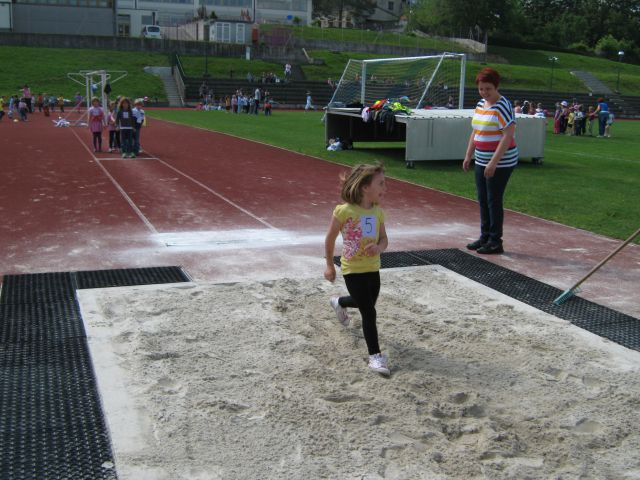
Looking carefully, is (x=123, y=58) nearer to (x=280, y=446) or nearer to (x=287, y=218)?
(x=287, y=218)

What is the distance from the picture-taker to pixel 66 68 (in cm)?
5469

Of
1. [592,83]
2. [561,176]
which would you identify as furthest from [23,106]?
[592,83]

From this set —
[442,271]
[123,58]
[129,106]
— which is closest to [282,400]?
[442,271]

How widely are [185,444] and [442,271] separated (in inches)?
172

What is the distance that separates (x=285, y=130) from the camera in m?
30.5

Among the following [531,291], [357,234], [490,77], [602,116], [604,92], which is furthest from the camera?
[604,92]

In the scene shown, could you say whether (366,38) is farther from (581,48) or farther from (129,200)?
(129,200)

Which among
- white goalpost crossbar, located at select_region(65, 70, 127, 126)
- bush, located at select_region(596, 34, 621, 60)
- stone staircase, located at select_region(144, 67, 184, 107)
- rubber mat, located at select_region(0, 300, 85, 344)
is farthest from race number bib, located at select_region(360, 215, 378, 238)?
bush, located at select_region(596, 34, 621, 60)

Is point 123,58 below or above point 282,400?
above

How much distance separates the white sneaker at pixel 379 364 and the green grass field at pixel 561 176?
612 centimetres

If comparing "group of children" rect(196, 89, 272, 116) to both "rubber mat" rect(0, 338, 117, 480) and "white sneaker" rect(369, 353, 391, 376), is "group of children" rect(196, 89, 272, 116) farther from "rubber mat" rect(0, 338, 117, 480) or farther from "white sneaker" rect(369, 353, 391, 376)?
"white sneaker" rect(369, 353, 391, 376)

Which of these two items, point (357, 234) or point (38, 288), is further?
point (38, 288)

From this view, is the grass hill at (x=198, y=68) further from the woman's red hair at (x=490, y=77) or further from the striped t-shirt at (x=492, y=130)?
the woman's red hair at (x=490, y=77)

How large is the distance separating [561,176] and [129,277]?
12.0 meters
